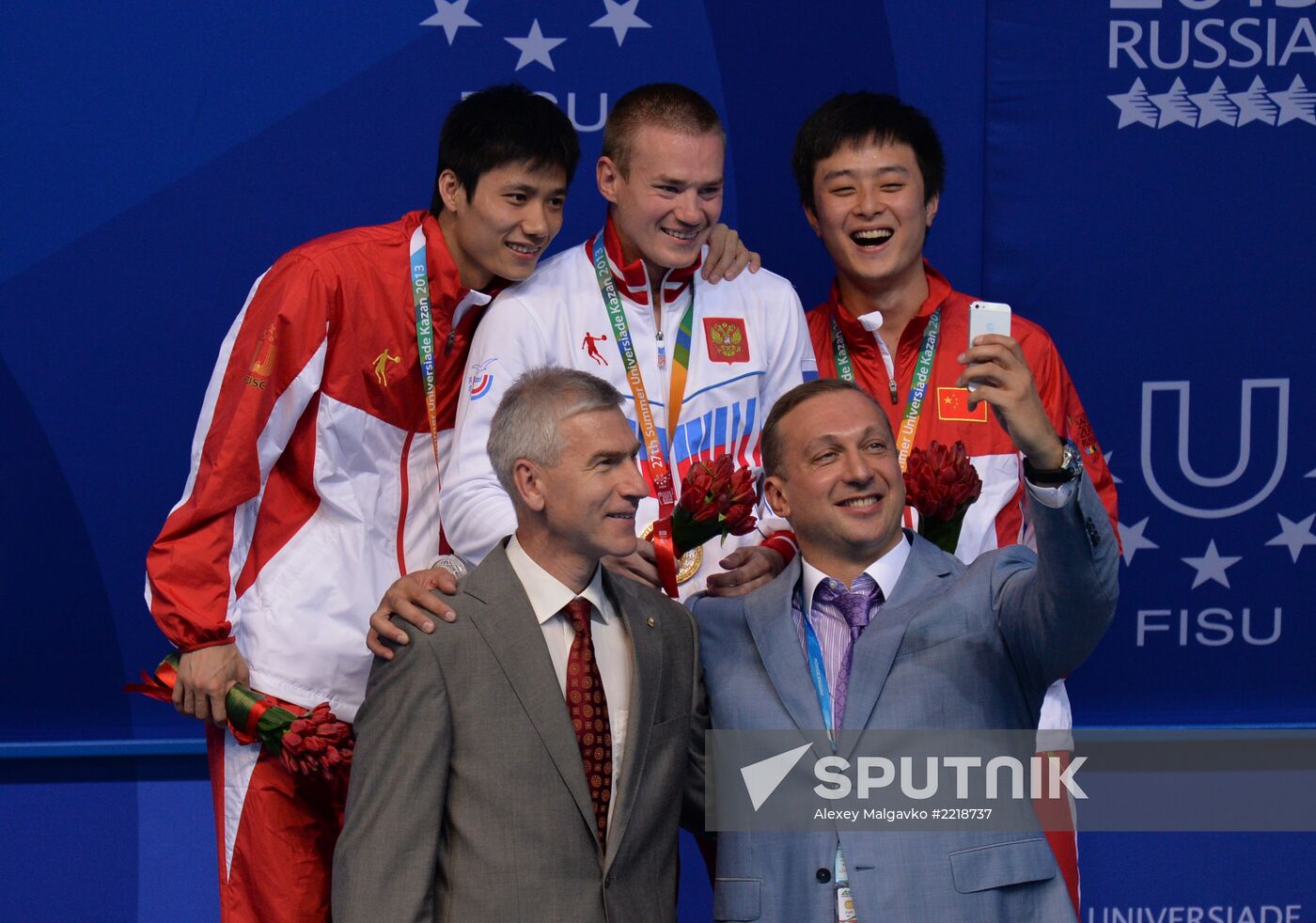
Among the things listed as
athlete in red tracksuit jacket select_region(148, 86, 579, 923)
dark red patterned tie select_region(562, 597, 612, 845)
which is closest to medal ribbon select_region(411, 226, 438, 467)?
athlete in red tracksuit jacket select_region(148, 86, 579, 923)

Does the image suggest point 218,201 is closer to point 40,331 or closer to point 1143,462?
point 40,331

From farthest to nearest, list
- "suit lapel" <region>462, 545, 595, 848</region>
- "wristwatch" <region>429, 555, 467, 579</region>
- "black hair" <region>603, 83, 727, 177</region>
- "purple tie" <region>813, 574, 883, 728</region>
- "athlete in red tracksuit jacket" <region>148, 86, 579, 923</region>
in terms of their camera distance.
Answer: "black hair" <region>603, 83, 727, 177</region> < "athlete in red tracksuit jacket" <region>148, 86, 579, 923</region> < "wristwatch" <region>429, 555, 467, 579</region> < "purple tie" <region>813, 574, 883, 728</region> < "suit lapel" <region>462, 545, 595, 848</region>

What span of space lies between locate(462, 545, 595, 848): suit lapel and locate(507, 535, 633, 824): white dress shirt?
0.03 metres

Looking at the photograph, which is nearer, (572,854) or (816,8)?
(572,854)

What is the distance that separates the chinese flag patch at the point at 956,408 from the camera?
3.50 meters

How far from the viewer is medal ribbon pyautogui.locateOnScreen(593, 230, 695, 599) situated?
3211 millimetres

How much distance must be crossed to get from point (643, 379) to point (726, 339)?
0.20m

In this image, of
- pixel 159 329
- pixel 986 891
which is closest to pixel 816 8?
pixel 159 329

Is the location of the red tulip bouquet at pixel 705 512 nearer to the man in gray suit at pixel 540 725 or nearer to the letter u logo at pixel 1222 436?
the man in gray suit at pixel 540 725

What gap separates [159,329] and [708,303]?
1706mm

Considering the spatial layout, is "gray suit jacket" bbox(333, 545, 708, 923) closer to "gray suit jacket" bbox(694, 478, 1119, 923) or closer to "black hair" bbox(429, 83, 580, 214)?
"gray suit jacket" bbox(694, 478, 1119, 923)

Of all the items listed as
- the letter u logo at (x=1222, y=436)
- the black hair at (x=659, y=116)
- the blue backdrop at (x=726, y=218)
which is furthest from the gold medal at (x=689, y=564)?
the letter u logo at (x=1222, y=436)

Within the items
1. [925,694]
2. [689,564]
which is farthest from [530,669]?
[689,564]

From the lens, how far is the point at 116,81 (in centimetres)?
421
